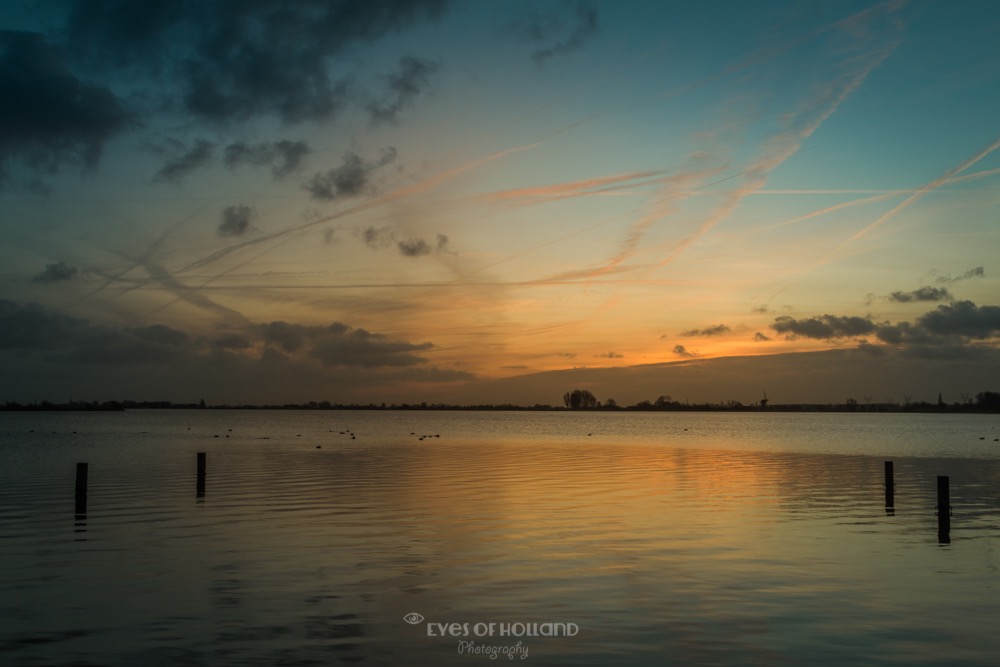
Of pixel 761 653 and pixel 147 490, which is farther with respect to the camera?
pixel 147 490

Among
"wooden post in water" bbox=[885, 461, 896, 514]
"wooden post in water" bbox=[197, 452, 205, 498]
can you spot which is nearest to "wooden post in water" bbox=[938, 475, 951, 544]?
"wooden post in water" bbox=[885, 461, 896, 514]

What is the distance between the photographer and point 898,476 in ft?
172

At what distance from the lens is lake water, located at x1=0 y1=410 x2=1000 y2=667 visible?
48.0 feet

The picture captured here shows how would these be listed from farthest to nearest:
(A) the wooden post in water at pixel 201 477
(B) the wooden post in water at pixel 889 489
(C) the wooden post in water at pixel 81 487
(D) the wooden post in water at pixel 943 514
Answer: (A) the wooden post in water at pixel 201 477 < (B) the wooden post in water at pixel 889 489 < (C) the wooden post in water at pixel 81 487 < (D) the wooden post in water at pixel 943 514

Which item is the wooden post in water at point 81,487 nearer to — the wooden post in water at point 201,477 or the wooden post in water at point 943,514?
the wooden post in water at point 201,477

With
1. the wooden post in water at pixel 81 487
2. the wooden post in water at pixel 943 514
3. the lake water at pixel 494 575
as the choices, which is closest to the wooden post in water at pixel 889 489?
the lake water at pixel 494 575

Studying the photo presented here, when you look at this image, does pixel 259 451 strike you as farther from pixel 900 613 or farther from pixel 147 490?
pixel 900 613

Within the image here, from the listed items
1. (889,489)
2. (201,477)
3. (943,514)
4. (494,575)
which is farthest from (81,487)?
(889,489)

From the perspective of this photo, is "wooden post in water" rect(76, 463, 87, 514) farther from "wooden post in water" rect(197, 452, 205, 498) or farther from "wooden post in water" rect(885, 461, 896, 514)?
"wooden post in water" rect(885, 461, 896, 514)

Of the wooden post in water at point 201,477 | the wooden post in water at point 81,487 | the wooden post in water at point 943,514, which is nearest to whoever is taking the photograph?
the wooden post in water at point 943,514

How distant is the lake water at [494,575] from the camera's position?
48.0 ft

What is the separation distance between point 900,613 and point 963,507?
71.9 feet

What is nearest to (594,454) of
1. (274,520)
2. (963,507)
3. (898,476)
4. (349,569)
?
(898,476)

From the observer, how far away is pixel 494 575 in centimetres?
2055
